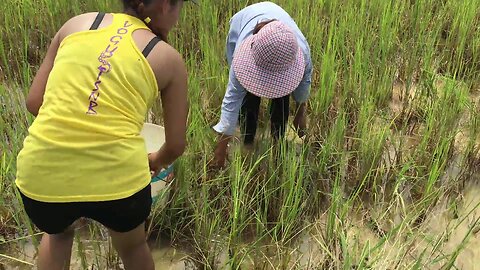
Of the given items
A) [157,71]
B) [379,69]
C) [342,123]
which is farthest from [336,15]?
[157,71]

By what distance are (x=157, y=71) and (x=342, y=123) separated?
3.41 feet

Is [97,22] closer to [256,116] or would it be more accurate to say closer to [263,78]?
[263,78]

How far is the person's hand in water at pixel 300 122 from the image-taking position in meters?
2.12

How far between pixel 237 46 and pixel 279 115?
389mm

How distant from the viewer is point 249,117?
2.19 meters

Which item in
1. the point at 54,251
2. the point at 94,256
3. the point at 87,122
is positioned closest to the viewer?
the point at 87,122

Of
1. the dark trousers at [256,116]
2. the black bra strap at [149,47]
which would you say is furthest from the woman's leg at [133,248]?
the dark trousers at [256,116]

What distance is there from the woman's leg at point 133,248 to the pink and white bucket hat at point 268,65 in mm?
675

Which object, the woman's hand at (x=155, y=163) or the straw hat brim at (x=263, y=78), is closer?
the woman's hand at (x=155, y=163)

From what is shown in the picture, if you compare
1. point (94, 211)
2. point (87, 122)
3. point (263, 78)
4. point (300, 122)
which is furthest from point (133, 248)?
point (300, 122)

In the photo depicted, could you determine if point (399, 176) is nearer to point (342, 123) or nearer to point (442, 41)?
point (342, 123)

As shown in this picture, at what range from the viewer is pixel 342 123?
2.03 meters

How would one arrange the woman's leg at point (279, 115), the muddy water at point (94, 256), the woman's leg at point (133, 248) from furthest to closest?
the woman's leg at point (279, 115)
the muddy water at point (94, 256)
the woman's leg at point (133, 248)

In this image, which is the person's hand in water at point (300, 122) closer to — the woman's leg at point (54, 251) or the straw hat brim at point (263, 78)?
the straw hat brim at point (263, 78)
